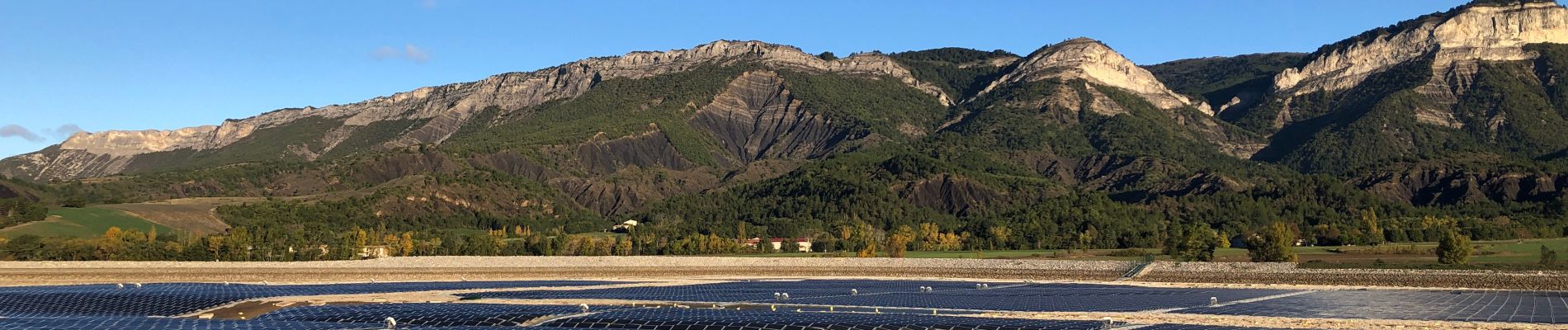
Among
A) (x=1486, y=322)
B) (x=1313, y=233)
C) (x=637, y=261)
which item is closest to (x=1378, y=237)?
(x=1313, y=233)

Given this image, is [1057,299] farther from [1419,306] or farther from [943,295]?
[1419,306]

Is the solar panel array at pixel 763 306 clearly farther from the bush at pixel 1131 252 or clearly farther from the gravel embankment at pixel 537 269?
the bush at pixel 1131 252

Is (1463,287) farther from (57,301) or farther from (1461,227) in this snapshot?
(57,301)

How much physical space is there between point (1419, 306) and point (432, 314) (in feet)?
199

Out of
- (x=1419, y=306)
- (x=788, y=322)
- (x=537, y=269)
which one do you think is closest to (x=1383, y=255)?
(x=1419, y=306)

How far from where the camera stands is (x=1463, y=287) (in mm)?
107312

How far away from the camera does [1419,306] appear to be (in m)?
82.2

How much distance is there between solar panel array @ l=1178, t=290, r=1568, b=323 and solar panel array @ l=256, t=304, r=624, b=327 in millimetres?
38108

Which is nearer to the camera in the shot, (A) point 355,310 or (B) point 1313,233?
(A) point 355,310

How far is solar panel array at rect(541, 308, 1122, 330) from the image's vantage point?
61.9 m

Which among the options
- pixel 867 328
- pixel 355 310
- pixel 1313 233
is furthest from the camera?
pixel 1313 233

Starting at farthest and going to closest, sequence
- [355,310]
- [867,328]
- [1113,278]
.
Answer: [1113,278]
[355,310]
[867,328]

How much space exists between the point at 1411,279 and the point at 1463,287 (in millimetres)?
4581

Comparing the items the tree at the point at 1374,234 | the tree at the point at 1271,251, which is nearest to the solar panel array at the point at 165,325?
the tree at the point at 1271,251
